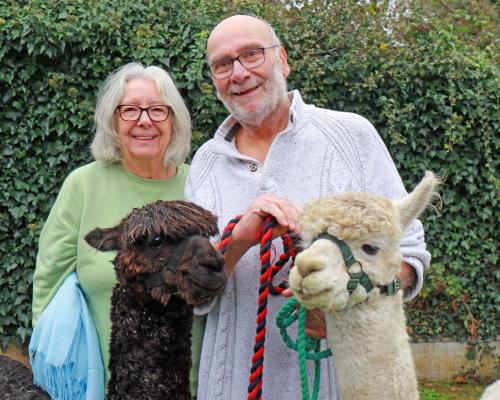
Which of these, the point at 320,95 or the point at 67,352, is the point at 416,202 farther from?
the point at 320,95

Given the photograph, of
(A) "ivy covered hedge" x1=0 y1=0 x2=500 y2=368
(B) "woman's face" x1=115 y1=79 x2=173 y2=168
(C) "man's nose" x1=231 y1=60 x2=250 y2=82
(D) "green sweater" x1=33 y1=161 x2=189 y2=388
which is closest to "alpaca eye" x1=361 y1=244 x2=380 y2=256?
(C) "man's nose" x1=231 y1=60 x2=250 y2=82

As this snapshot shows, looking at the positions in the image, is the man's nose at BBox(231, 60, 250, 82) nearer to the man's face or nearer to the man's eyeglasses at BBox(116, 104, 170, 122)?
the man's face

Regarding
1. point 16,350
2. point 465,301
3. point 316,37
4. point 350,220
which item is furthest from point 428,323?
point 350,220

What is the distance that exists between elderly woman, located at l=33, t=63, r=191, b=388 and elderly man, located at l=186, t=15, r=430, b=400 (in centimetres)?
71

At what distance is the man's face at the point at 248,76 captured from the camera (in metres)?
2.55

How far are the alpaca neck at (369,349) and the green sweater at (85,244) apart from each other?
1403mm

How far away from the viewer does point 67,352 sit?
2.90 meters

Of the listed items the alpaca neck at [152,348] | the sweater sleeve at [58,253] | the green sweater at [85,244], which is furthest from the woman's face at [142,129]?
the alpaca neck at [152,348]

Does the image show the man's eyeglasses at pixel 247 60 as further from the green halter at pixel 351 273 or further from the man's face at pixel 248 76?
the green halter at pixel 351 273

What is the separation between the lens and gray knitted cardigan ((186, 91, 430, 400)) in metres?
2.47

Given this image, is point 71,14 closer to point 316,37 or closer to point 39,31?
point 39,31

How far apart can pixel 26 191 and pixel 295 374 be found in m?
4.09

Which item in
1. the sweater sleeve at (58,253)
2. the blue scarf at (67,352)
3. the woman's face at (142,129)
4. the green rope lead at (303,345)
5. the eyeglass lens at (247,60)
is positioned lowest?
the blue scarf at (67,352)

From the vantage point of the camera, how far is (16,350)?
613 centimetres
